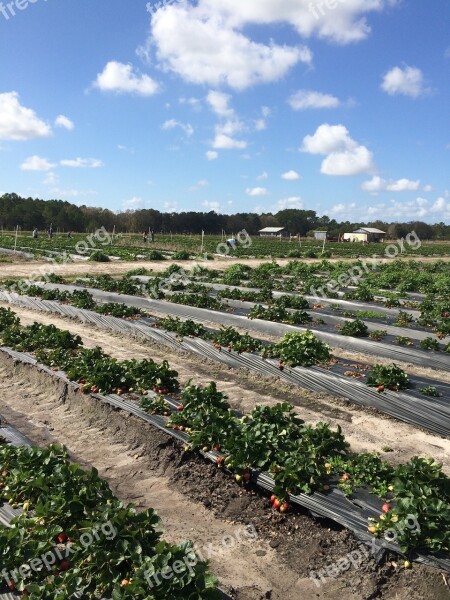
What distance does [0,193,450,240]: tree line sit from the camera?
80125 millimetres

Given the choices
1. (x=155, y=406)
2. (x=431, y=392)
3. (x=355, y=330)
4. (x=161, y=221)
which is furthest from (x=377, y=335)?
(x=161, y=221)

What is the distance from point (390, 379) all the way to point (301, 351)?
1.95m

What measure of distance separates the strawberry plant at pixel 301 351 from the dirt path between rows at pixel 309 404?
1.72 feet

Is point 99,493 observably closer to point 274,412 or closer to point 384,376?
point 274,412

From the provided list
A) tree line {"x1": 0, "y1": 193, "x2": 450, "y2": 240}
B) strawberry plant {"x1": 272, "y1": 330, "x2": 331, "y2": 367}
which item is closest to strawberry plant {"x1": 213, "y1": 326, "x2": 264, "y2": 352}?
strawberry plant {"x1": 272, "y1": 330, "x2": 331, "y2": 367}

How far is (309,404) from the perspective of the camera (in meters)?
8.34

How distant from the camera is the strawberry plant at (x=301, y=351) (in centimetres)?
934

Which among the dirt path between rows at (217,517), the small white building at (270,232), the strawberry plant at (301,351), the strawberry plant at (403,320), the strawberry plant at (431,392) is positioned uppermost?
the small white building at (270,232)

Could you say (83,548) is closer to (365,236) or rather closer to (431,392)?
(431,392)

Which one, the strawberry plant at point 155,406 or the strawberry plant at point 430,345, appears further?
the strawberry plant at point 430,345

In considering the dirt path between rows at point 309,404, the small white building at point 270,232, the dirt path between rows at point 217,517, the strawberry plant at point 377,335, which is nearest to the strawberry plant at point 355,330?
the strawberry plant at point 377,335

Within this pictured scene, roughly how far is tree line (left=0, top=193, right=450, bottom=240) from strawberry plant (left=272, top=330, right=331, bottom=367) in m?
64.9

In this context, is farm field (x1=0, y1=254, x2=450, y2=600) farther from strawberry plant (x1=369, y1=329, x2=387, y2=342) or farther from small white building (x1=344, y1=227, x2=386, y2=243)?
small white building (x1=344, y1=227, x2=386, y2=243)

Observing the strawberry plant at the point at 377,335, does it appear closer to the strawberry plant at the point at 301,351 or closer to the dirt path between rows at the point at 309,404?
the strawberry plant at the point at 301,351
